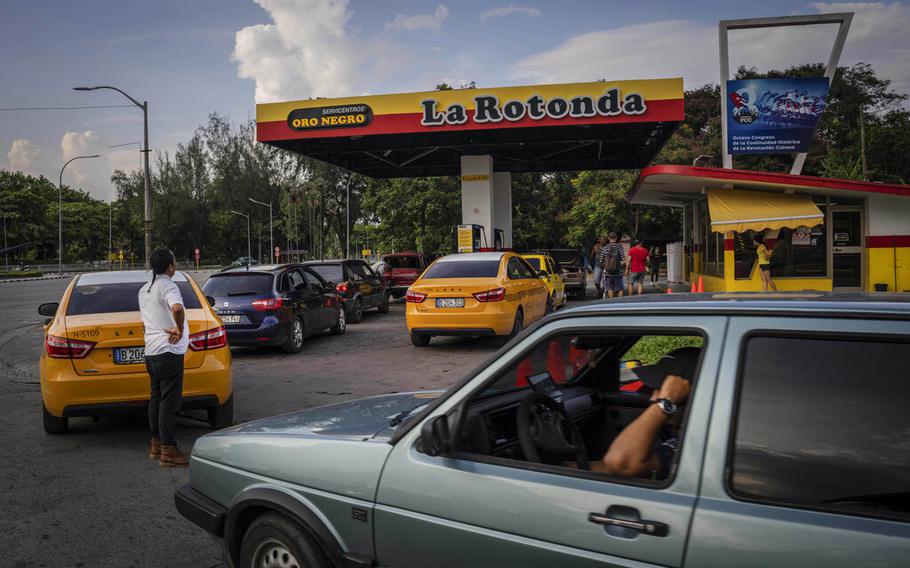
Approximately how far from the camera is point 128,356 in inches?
257

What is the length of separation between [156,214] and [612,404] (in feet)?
312

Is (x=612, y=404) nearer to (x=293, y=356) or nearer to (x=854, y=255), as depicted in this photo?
(x=293, y=356)

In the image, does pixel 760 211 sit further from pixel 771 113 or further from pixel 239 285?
pixel 239 285

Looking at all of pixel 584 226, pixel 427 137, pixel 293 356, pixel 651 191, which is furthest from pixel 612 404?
pixel 584 226

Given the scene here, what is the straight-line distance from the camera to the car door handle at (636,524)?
2.06 meters

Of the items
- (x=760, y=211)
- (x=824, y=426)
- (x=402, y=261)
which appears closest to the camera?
(x=824, y=426)

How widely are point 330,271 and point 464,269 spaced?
18.3ft

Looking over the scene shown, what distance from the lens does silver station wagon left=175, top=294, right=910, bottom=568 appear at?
1926 millimetres

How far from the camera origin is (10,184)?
3529 inches

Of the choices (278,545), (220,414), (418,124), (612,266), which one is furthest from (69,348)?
(418,124)

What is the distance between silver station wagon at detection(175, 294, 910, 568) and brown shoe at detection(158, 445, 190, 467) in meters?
2.65

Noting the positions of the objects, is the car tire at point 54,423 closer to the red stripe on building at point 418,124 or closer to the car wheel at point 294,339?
the car wheel at point 294,339

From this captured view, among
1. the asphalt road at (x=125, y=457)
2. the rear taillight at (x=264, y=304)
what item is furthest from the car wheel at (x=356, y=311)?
the rear taillight at (x=264, y=304)

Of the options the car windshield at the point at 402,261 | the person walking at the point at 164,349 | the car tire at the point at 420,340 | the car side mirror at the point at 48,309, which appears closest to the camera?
the person walking at the point at 164,349
